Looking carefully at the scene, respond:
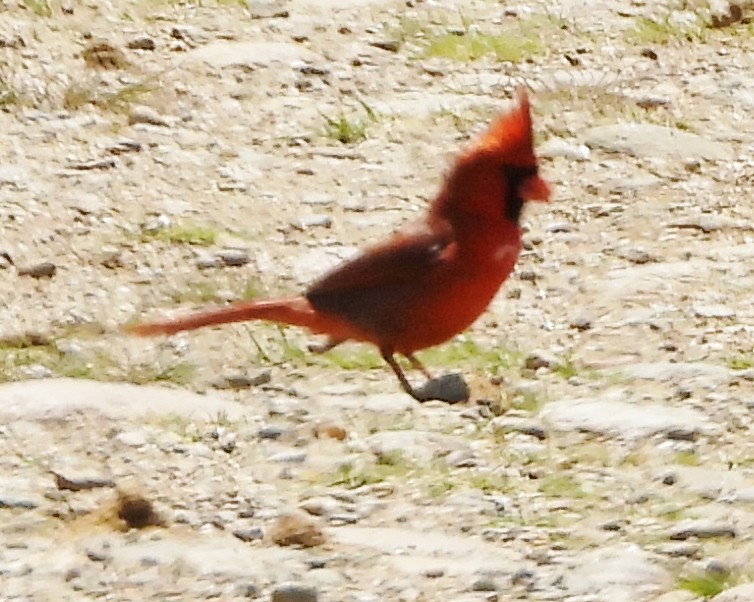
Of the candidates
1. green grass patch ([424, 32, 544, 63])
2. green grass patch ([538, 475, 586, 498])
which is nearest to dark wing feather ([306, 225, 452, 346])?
green grass patch ([538, 475, 586, 498])

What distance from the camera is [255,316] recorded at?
3.03 meters

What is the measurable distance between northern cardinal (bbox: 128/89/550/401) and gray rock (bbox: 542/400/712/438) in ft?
0.69

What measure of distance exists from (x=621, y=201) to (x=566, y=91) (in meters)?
0.63

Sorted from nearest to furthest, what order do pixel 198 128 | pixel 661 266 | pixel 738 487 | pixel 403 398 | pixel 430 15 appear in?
pixel 738 487 < pixel 403 398 < pixel 661 266 < pixel 198 128 < pixel 430 15

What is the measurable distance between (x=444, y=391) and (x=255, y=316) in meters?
0.34

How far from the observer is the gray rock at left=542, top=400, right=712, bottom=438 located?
293cm

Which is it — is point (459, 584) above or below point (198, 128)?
above

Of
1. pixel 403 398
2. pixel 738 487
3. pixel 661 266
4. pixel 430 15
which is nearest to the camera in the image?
pixel 738 487

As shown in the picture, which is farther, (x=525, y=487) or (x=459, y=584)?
(x=525, y=487)

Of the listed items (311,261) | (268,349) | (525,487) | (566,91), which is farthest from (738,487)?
(566,91)

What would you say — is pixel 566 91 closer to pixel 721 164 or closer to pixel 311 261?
pixel 721 164

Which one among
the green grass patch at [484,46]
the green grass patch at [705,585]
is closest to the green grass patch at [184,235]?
the green grass patch at [484,46]

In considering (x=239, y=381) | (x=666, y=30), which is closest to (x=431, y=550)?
(x=239, y=381)

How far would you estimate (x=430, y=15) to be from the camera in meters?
5.00
